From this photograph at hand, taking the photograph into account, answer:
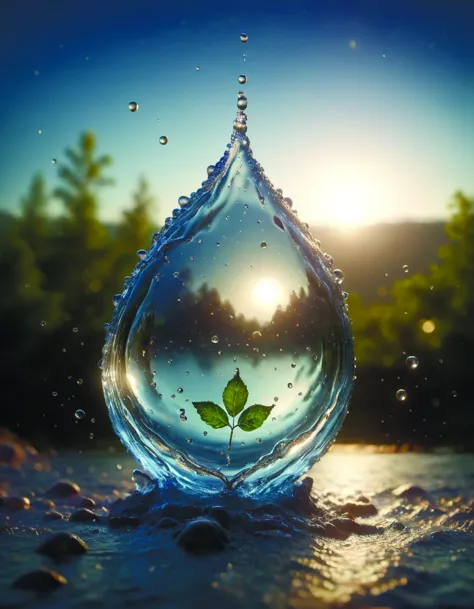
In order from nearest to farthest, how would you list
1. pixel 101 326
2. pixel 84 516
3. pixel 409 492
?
1. pixel 84 516
2. pixel 409 492
3. pixel 101 326

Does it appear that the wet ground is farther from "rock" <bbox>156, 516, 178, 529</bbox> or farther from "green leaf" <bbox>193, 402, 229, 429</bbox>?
"green leaf" <bbox>193, 402, 229, 429</bbox>

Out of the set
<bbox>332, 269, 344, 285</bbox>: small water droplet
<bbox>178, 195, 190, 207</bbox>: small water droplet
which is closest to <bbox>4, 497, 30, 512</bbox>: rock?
<bbox>178, 195, 190, 207</bbox>: small water droplet

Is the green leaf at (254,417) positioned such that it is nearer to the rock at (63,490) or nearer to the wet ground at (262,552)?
the wet ground at (262,552)

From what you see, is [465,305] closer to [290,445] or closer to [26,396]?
[26,396]

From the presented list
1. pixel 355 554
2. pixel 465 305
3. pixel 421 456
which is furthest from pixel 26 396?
pixel 465 305

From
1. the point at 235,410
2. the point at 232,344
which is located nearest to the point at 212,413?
the point at 235,410

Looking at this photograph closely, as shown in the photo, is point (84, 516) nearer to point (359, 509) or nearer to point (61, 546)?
point (61, 546)

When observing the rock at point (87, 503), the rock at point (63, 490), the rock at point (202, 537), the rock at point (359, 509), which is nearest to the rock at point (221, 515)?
the rock at point (202, 537)
